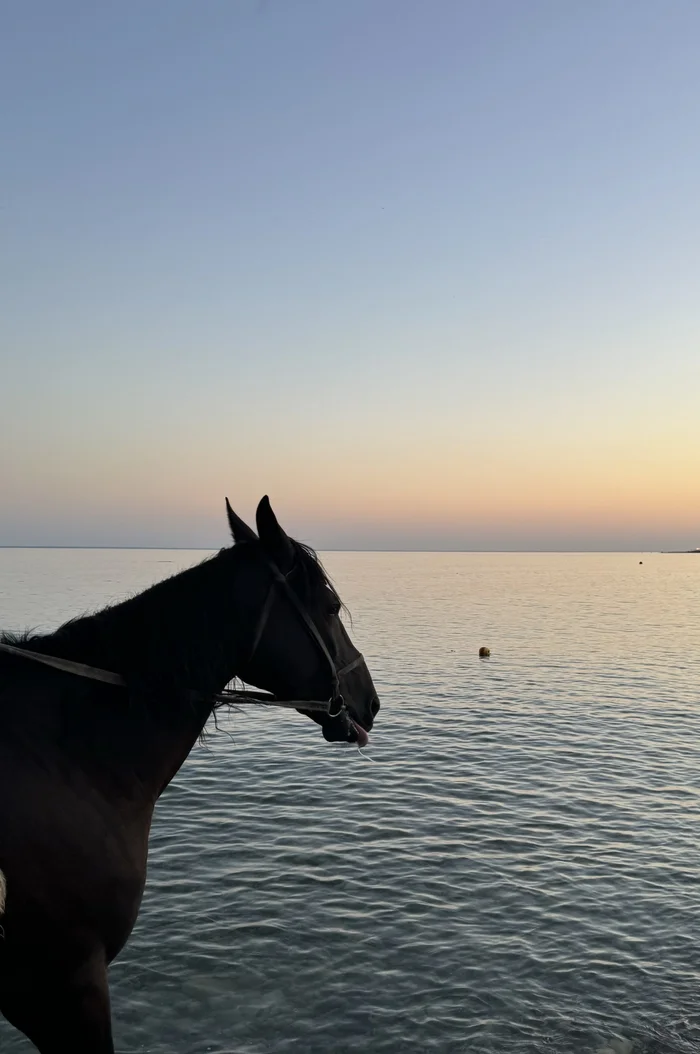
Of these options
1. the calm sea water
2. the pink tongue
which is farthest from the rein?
the calm sea water

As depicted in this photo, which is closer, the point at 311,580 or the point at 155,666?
the point at 155,666

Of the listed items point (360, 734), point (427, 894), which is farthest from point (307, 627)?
point (427, 894)

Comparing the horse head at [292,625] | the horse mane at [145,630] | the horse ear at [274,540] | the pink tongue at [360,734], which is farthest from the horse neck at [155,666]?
the pink tongue at [360,734]

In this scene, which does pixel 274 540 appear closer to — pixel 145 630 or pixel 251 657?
pixel 251 657

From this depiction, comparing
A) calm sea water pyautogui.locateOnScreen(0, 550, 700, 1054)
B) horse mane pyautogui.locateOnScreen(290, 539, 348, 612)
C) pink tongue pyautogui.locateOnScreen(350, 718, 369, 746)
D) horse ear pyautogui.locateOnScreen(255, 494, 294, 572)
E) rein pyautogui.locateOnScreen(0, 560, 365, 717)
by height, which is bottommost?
calm sea water pyautogui.locateOnScreen(0, 550, 700, 1054)

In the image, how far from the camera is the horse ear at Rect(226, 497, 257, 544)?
185 inches

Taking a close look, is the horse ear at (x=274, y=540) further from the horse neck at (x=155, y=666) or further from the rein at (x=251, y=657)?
the horse neck at (x=155, y=666)

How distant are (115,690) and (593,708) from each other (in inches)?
945

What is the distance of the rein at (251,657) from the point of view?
4.05 m

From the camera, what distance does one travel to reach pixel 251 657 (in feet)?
15.0

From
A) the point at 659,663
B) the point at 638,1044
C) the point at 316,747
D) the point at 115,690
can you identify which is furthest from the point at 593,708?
the point at 115,690

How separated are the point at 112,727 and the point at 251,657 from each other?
887mm

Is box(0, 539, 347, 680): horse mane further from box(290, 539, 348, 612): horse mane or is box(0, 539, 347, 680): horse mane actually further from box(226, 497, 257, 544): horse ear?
box(290, 539, 348, 612): horse mane

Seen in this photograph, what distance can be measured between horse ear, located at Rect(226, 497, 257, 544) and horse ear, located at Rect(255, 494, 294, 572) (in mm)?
80
